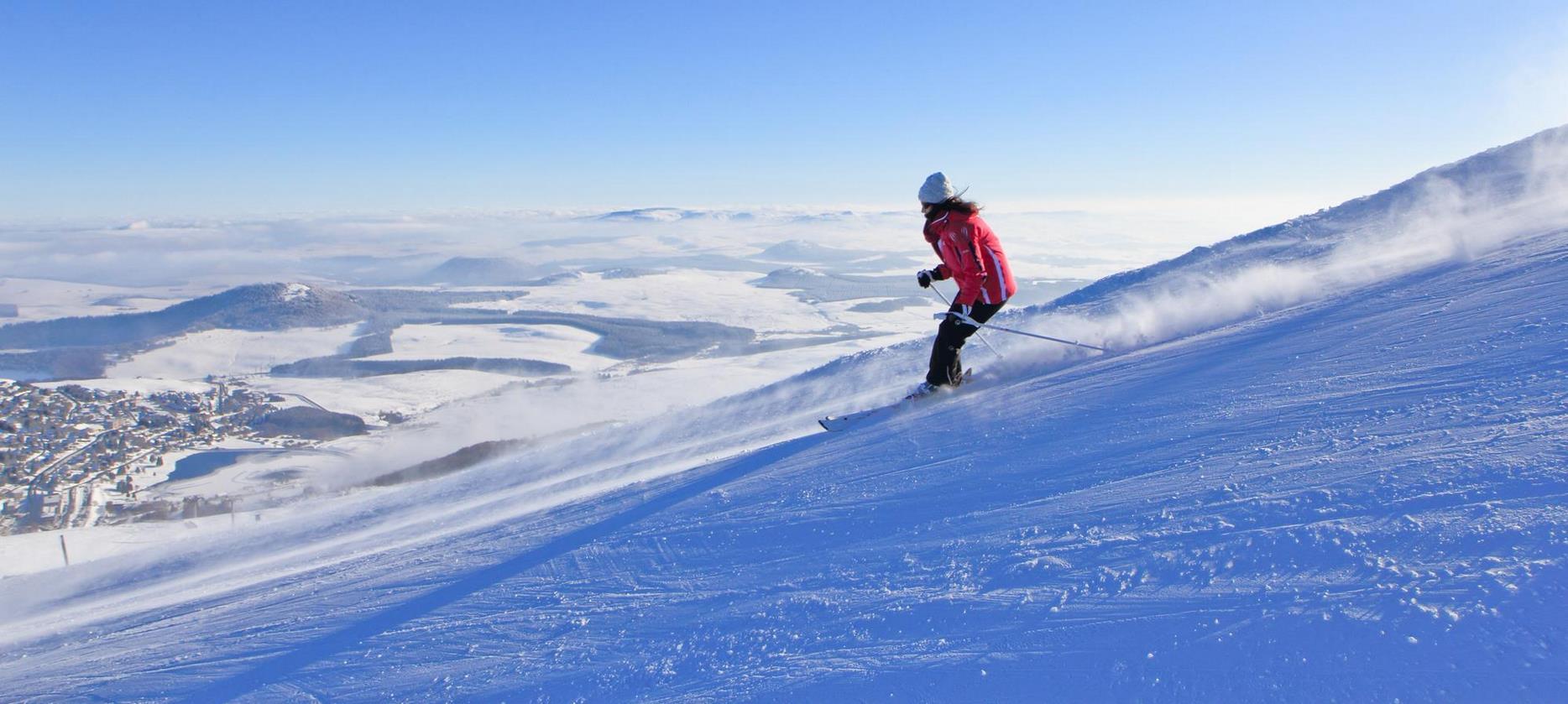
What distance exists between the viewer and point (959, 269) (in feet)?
20.3

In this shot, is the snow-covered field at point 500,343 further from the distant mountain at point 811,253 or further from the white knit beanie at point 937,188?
the distant mountain at point 811,253

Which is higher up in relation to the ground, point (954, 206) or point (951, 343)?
point (954, 206)

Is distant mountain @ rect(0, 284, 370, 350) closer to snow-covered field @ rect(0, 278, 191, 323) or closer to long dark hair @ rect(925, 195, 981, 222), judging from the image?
snow-covered field @ rect(0, 278, 191, 323)

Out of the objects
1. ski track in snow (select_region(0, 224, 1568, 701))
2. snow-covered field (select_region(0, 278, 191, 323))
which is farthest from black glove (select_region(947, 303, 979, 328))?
snow-covered field (select_region(0, 278, 191, 323))

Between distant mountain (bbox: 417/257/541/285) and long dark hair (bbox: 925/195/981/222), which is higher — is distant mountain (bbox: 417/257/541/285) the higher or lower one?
the higher one

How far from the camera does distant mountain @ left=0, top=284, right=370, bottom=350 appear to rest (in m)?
84.7

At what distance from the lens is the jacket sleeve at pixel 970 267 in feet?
19.8

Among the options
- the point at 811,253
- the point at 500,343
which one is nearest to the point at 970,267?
the point at 500,343

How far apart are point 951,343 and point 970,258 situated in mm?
722

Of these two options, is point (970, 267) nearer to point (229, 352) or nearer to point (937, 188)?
point (937, 188)

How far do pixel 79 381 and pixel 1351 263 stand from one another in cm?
7060

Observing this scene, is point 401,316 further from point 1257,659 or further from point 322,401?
point 1257,659

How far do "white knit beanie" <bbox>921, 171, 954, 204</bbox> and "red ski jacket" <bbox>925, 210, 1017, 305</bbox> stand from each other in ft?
0.42

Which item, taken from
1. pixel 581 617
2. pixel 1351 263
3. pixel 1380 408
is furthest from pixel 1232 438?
pixel 1351 263
